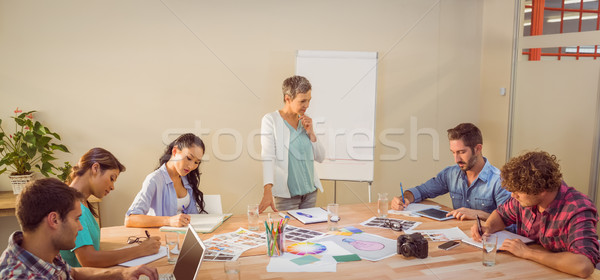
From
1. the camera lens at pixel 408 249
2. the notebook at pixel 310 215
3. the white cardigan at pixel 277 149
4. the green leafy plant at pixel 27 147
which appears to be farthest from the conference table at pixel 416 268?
the green leafy plant at pixel 27 147

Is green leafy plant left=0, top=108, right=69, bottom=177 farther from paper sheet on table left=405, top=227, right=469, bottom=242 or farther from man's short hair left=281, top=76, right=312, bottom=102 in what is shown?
paper sheet on table left=405, top=227, right=469, bottom=242

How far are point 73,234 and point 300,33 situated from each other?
10.2 feet

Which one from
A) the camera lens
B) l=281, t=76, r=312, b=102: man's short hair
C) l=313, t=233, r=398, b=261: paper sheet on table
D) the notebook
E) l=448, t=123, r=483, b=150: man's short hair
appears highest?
l=281, t=76, r=312, b=102: man's short hair

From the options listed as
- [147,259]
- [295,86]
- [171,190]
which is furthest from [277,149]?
[147,259]

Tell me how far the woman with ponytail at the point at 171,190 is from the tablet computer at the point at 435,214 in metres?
1.34

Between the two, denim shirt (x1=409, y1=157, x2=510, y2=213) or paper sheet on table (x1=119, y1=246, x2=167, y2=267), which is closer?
paper sheet on table (x1=119, y1=246, x2=167, y2=267)

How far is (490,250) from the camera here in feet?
6.19

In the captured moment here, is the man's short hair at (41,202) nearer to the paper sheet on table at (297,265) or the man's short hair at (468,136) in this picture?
the paper sheet on table at (297,265)

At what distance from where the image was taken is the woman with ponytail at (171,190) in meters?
2.39

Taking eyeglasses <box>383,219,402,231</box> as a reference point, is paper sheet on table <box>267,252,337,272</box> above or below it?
below

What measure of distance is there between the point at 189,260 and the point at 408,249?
36.2 inches

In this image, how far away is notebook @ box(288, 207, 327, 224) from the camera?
2.50 meters

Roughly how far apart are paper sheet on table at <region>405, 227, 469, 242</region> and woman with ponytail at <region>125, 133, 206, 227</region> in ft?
4.06

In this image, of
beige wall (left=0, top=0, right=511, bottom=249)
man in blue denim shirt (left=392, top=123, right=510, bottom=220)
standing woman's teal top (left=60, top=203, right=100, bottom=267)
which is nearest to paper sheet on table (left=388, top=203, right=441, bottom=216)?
man in blue denim shirt (left=392, top=123, right=510, bottom=220)
